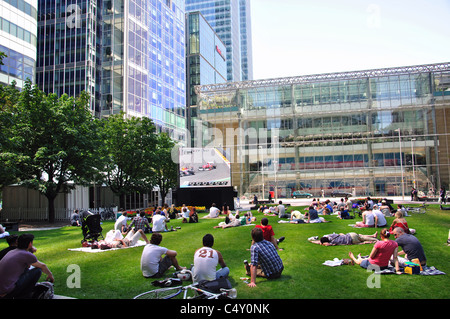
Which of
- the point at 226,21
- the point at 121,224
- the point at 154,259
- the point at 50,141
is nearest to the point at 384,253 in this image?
the point at 154,259

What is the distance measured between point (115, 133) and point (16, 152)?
1237cm

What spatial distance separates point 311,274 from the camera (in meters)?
8.52

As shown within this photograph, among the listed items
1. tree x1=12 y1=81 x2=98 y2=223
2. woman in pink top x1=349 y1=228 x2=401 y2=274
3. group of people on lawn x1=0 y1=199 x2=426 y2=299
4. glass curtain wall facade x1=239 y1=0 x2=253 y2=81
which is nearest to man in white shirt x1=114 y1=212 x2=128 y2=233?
group of people on lawn x1=0 y1=199 x2=426 y2=299

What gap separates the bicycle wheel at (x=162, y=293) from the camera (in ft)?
22.0

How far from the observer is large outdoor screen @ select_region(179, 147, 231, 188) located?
33.9 meters

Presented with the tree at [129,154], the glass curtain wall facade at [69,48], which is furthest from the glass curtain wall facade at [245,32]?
the tree at [129,154]

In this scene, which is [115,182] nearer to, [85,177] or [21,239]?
[85,177]

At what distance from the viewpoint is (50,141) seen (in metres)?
28.2

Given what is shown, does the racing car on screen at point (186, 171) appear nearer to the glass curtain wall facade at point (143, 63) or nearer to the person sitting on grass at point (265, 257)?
the person sitting on grass at point (265, 257)

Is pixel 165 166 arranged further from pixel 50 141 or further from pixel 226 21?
pixel 226 21

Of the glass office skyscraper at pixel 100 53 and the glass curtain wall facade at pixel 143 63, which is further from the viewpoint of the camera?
the glass curtain wall facade at pixel 143 63

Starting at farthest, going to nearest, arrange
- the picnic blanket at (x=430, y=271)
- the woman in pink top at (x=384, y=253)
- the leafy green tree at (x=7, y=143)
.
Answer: the leafy green tree at (x=7, y=143)
the woman in pink top at (x=384, y=253)
the picnic blanket at (x=430, y=271)

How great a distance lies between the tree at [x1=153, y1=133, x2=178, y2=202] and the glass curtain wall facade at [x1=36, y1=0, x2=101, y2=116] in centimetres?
1912

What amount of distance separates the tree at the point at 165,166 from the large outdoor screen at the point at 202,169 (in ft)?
22.3
